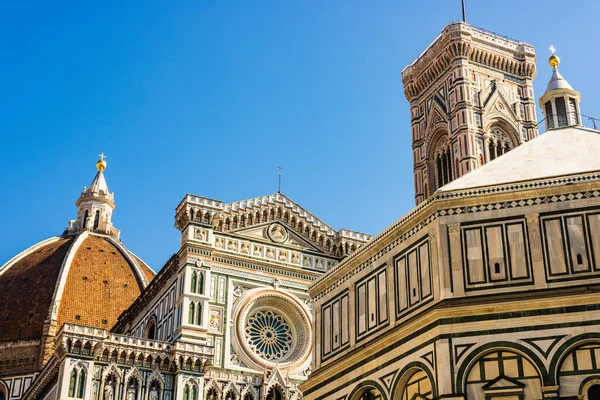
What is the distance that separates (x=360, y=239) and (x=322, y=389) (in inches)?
894

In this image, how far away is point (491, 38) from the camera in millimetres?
54406

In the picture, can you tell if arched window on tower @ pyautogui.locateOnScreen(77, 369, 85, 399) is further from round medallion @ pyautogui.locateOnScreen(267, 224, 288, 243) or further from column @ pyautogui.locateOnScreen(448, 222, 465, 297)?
column @ pyautogui.locateOnScreen(448, 222, 465, 297)

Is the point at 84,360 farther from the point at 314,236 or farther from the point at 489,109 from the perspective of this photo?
the point at 489,109

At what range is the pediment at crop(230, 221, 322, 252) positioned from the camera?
4100cm

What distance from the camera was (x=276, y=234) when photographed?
1646 inches

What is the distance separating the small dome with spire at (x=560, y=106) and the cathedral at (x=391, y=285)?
0.20 feet

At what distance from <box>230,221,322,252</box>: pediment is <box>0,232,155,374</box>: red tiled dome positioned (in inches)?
1206

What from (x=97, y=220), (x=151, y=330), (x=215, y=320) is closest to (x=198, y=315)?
(x=215, y=320)

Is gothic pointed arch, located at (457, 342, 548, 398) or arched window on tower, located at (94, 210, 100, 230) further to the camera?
arched window on tower, located at (94, 210, 100, 230)

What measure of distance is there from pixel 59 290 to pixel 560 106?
181 ft

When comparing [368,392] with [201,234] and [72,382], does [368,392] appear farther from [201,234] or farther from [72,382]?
[201,234]

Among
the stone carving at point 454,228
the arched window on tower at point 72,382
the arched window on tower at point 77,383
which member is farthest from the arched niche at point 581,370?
the arched window on tower at point 72,382

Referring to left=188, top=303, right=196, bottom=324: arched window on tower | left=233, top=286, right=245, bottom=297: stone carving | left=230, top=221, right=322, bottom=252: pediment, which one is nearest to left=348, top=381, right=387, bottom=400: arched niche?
left=188, top=303, right=196, bottom=324: arched window on tower

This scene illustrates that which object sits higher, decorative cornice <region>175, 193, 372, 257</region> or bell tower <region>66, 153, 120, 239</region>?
bell tower <region>66, 153, 120, 239</region>
